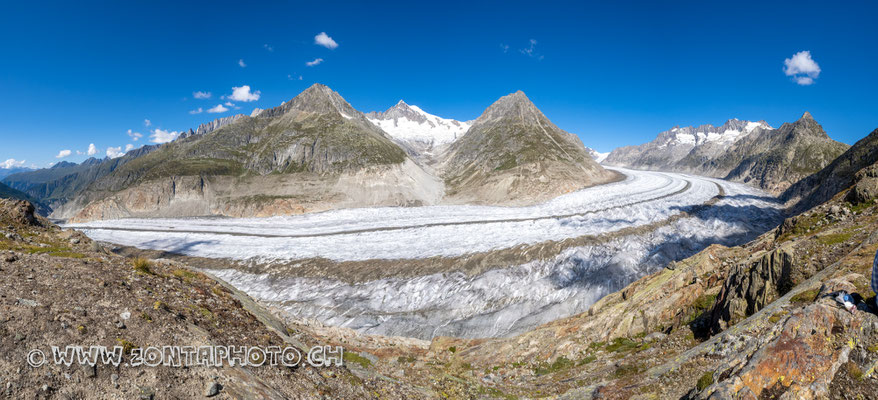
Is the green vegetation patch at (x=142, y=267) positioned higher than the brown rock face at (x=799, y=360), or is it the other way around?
the green vegetation patch at (x=142, y=267)

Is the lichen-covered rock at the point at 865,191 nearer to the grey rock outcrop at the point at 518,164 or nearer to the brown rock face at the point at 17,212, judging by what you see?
the brown rock face at the point at 17,212

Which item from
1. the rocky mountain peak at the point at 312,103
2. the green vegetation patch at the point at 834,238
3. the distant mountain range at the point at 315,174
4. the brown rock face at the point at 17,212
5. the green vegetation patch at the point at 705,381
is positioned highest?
the rocky mountain peak at the point at 312,103

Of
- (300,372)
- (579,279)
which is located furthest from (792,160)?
(300,372)

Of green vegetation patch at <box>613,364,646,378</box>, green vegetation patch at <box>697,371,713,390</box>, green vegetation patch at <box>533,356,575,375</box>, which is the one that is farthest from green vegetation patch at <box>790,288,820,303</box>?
green vegetation patch at <box>533,356,575,375</box>

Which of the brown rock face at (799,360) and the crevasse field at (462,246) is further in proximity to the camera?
the crevasse field at (462,246)

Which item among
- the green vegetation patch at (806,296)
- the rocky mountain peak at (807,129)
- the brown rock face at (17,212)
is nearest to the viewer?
the green vegetation patch at (806,296)

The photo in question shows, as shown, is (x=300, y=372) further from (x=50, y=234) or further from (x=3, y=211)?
(x=3, y=211)

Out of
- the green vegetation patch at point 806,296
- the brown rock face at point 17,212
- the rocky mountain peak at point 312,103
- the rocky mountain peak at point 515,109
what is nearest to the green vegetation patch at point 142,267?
the brown rock face at point 17,212

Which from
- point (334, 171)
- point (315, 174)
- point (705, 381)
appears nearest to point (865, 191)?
point (705, 381)
